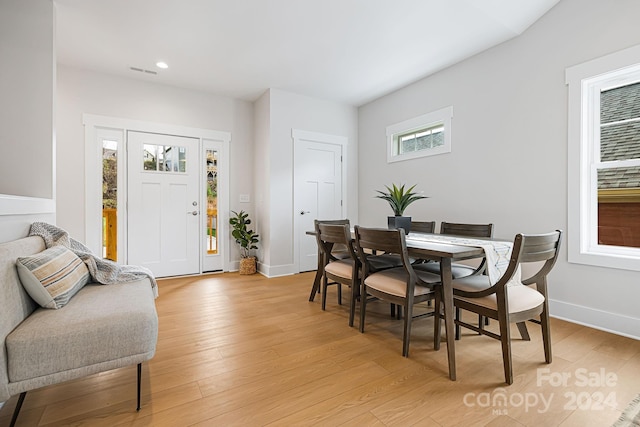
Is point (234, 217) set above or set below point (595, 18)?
below

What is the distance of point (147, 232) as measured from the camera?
3.92 meters

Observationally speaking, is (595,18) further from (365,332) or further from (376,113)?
(365,332)

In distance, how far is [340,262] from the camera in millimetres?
2666

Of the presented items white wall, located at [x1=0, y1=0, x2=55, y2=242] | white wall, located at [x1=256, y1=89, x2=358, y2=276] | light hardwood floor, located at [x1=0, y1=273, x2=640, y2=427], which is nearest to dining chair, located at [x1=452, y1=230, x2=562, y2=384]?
light hardwood floor, located at [x1=0, y1=273, x2=640, y2=427]

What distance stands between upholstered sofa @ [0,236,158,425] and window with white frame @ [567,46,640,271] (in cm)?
327

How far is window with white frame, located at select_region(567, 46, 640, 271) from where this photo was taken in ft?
7.46

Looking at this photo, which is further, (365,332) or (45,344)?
(365,332)

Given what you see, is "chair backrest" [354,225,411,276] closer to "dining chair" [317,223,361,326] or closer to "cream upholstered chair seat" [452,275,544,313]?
"dining chair" [317,223,361,326]

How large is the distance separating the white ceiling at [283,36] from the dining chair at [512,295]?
2.19 meters

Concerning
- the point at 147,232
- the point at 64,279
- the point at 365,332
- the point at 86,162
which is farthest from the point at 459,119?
the point at 86,162

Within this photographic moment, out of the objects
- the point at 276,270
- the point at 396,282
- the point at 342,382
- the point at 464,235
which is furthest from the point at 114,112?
the point at 464,235

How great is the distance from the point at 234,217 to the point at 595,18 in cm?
449

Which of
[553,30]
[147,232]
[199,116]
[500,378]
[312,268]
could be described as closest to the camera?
[500,378]

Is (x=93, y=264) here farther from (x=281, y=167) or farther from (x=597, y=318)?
(x=597, y=318)
